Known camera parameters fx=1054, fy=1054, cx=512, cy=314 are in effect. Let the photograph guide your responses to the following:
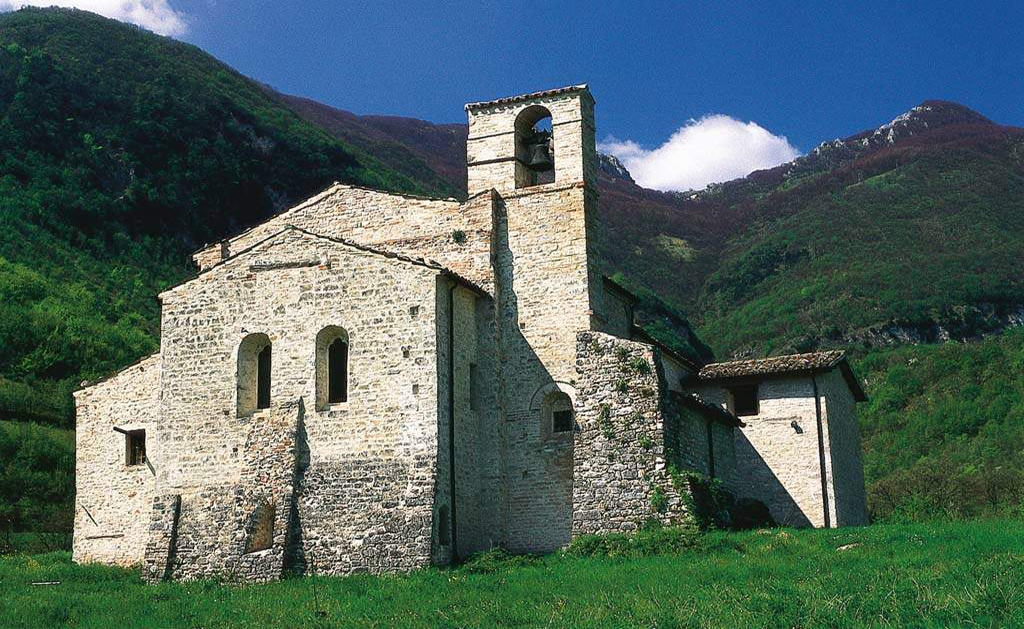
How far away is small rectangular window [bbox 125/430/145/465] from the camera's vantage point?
27859 mm

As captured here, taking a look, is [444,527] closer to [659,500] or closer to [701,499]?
→ [659,500]

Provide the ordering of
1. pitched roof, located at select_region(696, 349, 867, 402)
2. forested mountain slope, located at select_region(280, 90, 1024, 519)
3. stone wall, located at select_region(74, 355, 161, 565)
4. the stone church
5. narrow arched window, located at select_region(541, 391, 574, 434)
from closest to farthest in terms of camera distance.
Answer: the stone church
narrow arched window, located at select_region(541, 391, 574, 434)
stone wall, located at select_region(74, 355, 161, 565)
pitched roof, located at select_region(696, 349, 867, 402)
forested mountain slope, located at select_region(280, 90, 1024, 519)

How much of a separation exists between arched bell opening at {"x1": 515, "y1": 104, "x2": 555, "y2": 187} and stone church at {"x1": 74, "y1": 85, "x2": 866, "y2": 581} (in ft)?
0.22

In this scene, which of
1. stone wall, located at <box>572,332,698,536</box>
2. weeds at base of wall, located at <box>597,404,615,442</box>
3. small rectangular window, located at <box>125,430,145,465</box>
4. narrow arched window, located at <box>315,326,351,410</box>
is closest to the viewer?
stone wall, located at <box>572,332,698,536</box>

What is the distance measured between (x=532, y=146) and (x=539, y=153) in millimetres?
454

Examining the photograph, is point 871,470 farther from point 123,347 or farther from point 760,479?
point 123,347

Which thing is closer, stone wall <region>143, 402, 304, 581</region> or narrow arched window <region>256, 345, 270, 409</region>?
stone wall <region>143, 402, 304, 581</region>

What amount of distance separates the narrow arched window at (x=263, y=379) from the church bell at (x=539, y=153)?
9.05 m

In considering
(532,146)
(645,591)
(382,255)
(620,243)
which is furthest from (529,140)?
(620,243)

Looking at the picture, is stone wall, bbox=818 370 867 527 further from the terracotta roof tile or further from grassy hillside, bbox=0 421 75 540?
grassy hillside, bbox=0 421 75 540

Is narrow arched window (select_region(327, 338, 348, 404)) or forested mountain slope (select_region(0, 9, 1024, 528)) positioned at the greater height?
forested mountain slope (select_region(0, 9, 1024, 528))

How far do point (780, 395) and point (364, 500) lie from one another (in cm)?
1409

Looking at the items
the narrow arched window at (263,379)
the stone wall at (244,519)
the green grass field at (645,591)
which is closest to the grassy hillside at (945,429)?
the green grass field at (645,591)

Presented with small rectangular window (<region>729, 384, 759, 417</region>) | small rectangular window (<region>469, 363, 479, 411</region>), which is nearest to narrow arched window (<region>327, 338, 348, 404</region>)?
small rectangular window (<region>469, 363, 479, 411</region>)
